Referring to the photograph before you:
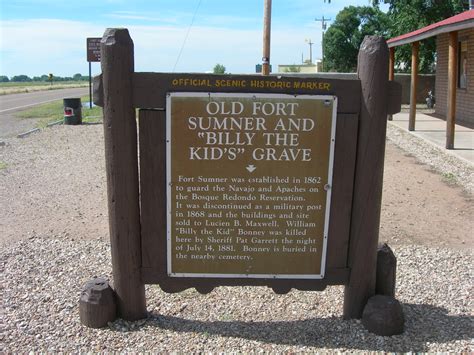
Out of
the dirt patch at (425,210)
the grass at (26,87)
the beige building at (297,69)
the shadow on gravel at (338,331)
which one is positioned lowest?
the shadow on gravel at (338,331)

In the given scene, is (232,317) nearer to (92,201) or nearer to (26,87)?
(92,201)

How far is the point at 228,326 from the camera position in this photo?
3652 mm

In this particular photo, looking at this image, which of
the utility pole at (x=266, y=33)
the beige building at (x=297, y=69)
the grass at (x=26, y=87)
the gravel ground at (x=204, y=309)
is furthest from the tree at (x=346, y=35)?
the gravel ground at (x=204, y=309)

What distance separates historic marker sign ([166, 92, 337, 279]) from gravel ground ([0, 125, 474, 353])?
389 mm

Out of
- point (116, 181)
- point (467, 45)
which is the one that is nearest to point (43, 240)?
point (116, 181)

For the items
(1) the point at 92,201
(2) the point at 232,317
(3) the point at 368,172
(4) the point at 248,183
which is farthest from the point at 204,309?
(1) the point at 92,201

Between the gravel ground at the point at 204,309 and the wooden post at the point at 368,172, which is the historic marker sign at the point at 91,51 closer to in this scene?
the gravel ground at the point at 204,309

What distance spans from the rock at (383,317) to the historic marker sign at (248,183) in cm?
38

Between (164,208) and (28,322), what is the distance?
48.1 inches

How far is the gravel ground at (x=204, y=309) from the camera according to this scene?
3402mm

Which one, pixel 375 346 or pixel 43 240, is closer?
pixel 375 346

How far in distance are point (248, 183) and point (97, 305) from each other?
1.22 meters

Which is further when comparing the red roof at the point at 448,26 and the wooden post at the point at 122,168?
the red roof at the point at 448,26

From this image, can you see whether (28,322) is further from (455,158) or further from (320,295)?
(455,158)
